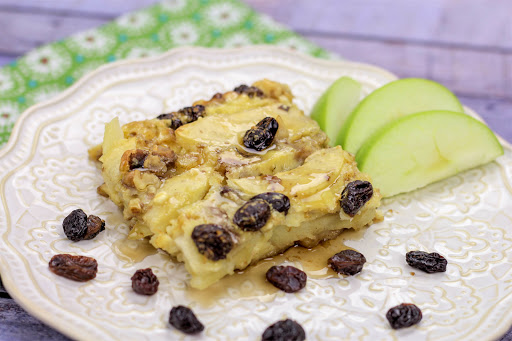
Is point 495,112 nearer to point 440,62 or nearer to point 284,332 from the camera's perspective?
point 440,62

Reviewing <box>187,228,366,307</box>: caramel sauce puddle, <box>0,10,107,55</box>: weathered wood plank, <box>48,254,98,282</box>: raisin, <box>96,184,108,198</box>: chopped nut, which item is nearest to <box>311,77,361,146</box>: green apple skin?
<box>187,228,366,307</box>: caramel sauce puddle

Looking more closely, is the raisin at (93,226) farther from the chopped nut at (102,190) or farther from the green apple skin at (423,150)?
the green apple skin at (423,150)

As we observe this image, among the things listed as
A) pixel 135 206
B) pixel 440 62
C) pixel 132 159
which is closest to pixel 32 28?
pixel 132 159

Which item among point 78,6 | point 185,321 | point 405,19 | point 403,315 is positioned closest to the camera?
point 185,321

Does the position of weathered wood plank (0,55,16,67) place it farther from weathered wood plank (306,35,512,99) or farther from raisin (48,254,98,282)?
raisin (48,254,98,282)

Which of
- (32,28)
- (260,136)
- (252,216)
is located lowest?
(252,216)

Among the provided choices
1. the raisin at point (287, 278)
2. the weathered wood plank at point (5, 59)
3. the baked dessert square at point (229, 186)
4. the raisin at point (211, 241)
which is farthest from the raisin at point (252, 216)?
the weathered wood plank at point (5, 59)
